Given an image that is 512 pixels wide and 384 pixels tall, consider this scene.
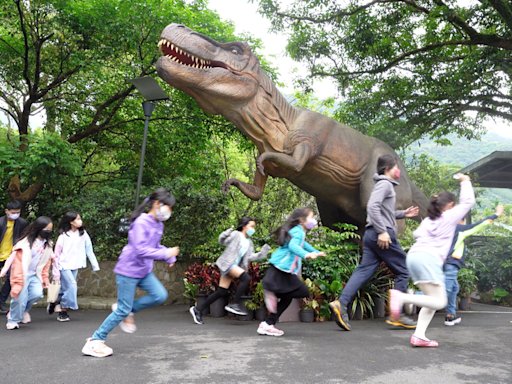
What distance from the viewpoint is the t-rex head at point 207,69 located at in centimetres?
607

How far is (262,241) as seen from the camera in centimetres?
777

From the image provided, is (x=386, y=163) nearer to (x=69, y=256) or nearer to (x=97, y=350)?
(x=97, y=350)

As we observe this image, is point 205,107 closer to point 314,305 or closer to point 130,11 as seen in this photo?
point 314,305

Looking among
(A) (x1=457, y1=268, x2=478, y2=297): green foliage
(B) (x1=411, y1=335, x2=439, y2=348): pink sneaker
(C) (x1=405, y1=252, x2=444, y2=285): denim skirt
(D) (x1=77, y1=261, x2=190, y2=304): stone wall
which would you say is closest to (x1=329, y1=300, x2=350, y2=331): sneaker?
(B) (x1=411, y1=335, x2=439, y2=348): pink sneaker

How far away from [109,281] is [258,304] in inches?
162

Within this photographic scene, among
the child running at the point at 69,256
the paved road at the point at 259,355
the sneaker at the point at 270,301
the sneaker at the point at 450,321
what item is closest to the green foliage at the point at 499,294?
the paved road at the point at 259,355

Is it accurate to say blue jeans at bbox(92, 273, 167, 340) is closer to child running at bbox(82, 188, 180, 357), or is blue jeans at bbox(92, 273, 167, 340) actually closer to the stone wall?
child running at bbox(82, 188, 180, 357)

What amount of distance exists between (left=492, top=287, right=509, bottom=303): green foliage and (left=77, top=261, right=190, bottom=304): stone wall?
664cm

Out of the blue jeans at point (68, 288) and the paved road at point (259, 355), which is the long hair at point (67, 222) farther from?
the paved road at point (259, 355)

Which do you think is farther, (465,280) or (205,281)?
(465,280)

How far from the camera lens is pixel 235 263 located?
240 inches

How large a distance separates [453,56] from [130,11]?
29.3ft

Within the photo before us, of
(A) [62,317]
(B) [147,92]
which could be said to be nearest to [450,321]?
(A) [62,317]

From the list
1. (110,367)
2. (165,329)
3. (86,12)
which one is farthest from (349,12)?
(110,367)
